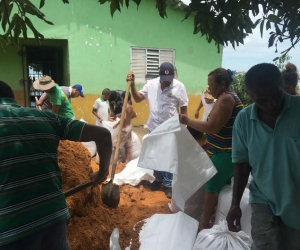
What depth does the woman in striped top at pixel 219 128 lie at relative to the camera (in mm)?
2771

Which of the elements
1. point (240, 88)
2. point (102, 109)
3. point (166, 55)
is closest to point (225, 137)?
point (102, 109)

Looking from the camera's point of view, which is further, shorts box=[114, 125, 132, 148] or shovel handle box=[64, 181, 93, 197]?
shorts box=[114, 125, 132, 148]

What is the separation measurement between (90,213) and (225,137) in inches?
60.7

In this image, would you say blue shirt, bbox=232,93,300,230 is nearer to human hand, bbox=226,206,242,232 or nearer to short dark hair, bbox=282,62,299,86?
human hand, bbox=226,206,242,232

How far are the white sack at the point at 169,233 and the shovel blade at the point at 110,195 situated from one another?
74cm

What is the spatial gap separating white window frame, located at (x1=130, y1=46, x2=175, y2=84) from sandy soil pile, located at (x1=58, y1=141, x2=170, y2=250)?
6.45m

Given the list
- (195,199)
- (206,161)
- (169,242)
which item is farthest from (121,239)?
(206,161)

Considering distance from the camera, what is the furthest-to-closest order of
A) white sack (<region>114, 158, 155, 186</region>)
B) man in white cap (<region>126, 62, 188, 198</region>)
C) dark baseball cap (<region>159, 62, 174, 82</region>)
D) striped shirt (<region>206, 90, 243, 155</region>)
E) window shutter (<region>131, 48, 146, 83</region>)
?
window shutter (<region>131, 48, 146, 83</region>) → white sack (<region>114, 158, 155, 186</region>) → man in white cap (<region>126, 62, 188, 198</region>) → dark baseball cap (<region>159, 62, 174, 82</region>) → striped shirt (<region>206, 90, 243, 155</region>)

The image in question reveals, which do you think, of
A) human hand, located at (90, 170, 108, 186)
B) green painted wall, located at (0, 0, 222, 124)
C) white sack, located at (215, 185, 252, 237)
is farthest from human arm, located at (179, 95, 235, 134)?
green painted wall, located at (0, 0, 222, 124)

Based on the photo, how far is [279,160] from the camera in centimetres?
184

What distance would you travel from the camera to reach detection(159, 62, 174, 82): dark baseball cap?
13.8 feet

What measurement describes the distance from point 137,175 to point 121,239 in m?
1.81

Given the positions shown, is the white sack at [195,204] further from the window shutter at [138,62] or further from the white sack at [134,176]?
the window shutter at [138,62]

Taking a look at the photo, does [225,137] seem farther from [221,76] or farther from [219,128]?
[221,76]
